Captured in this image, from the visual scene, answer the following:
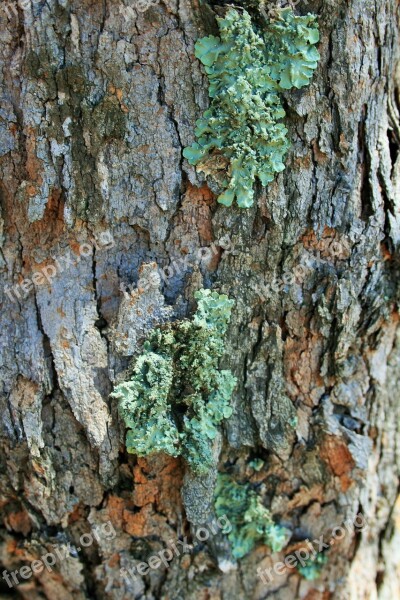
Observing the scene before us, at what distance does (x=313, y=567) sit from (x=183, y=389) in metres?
0.95

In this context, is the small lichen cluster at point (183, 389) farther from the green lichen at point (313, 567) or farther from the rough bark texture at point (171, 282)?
the green lichen at point (313, 567)

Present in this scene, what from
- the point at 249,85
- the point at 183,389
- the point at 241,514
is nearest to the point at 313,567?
the point at 241,514

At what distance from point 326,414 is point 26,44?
1.59 meters

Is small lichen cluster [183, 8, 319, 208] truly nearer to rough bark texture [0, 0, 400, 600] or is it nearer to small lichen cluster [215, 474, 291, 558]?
rough bark texture [0, 0, 400, 600]

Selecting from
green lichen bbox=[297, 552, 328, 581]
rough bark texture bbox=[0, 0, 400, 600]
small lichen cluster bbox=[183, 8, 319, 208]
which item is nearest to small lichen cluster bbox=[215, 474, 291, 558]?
rough bark texture bbox=[0, 0, 400, 600]

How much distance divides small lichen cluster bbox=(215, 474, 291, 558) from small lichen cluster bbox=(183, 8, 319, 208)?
3.63ft

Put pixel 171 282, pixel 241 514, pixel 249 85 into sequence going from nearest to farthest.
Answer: pixel 249 85 → pixel 171 282 → pixel 241 514

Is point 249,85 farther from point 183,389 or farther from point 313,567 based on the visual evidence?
point 313,567

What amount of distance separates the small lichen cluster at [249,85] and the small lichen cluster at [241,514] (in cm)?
111

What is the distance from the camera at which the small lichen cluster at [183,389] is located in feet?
5.55

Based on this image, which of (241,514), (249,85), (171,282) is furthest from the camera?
(241,514)

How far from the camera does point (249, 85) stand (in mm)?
1563

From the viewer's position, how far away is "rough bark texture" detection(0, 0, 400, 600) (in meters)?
1.59

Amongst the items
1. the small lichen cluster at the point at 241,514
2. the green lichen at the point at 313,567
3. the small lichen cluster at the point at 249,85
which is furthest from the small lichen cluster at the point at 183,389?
the green lichen at the point at 313,567
